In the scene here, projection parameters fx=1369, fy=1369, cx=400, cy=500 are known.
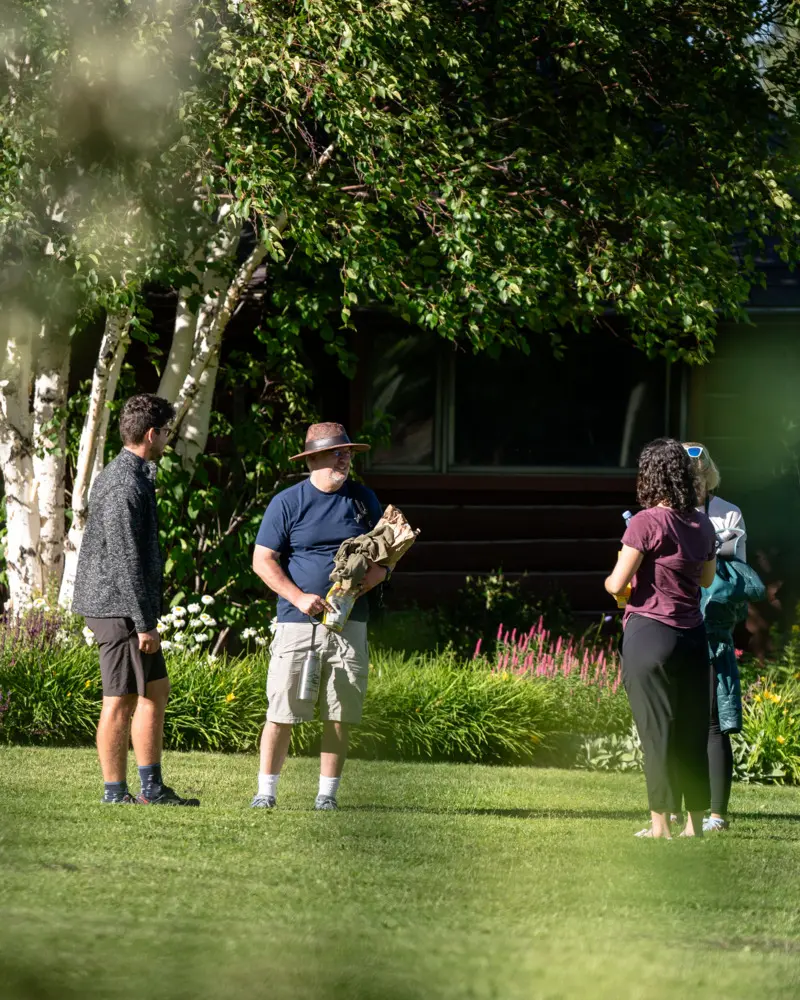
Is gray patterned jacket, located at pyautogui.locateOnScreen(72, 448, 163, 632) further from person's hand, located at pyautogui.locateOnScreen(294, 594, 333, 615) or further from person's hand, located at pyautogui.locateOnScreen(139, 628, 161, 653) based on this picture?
person's hand, located at pyautogui.locateOnScreen(294, 594, 333, 615)

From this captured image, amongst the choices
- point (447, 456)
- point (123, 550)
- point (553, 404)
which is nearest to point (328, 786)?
point (123, 550)

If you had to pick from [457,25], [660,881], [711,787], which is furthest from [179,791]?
[660,881]

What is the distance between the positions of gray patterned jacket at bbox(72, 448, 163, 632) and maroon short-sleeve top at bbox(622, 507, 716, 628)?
1.86 m

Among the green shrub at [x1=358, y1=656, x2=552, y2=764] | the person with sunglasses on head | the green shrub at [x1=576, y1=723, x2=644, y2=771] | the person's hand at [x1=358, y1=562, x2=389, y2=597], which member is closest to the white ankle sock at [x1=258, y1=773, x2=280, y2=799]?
the person's hand at [x1=358, y1=562, x2=389, y2=597]

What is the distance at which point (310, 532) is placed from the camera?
5664 mm

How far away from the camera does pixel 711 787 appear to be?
5.67 metres

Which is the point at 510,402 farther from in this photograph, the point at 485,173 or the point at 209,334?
the point at 485,173

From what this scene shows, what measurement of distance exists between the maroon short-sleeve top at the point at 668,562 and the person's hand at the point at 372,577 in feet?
3.32

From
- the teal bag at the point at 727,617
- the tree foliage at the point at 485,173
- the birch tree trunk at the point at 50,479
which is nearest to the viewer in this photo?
the teal bag at the point at 727,617

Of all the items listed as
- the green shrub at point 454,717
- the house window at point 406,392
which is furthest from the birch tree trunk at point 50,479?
the house window at point 406,392

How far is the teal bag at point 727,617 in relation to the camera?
18.3ft

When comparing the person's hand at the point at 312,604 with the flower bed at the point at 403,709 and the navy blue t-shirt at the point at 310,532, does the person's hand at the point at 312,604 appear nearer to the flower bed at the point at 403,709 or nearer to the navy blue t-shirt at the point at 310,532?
the navy blue t-shirt at the point at 310,532

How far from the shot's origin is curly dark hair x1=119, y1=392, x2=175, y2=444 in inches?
211

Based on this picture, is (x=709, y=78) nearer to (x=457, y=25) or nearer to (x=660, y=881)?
(x=457, y=25)
